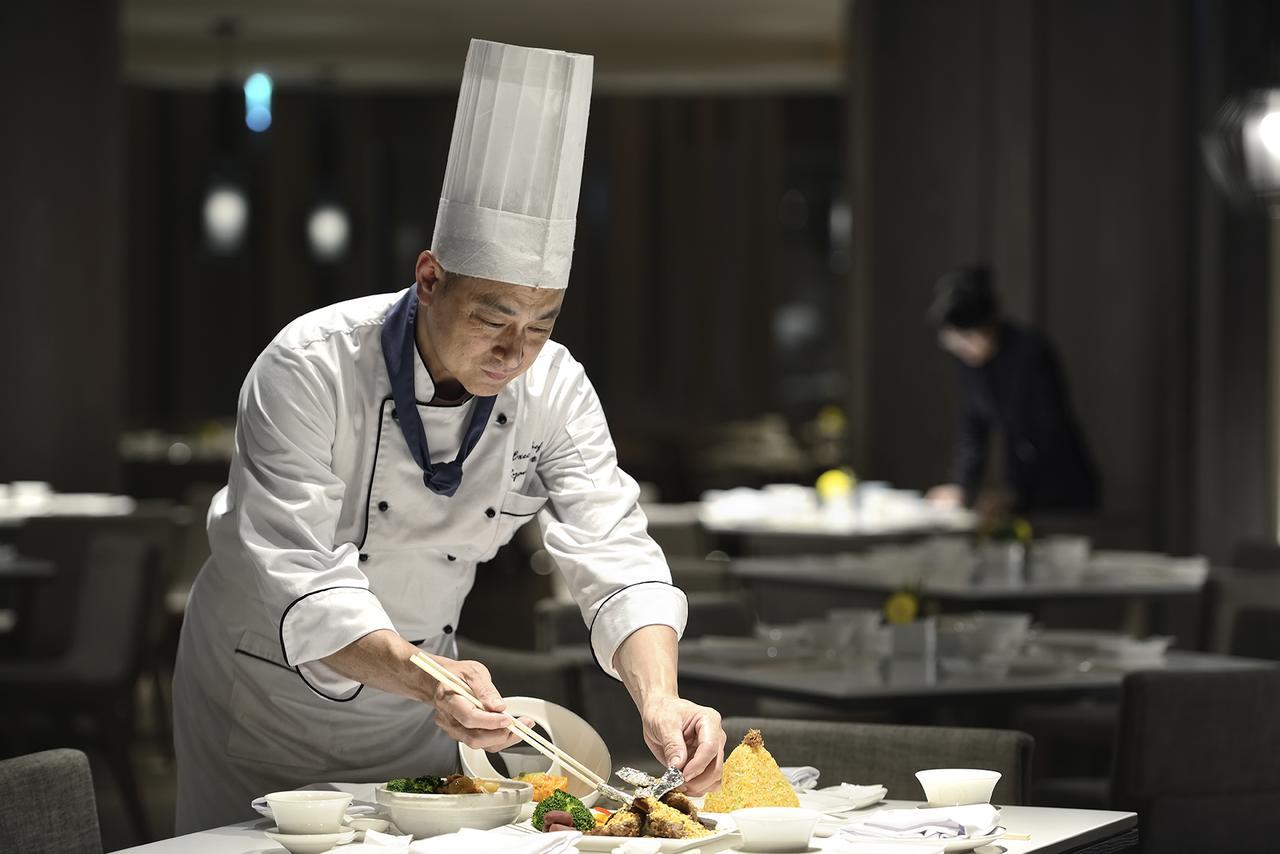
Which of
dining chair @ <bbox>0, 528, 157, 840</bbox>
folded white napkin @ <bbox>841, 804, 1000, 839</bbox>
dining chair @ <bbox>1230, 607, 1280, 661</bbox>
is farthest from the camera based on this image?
dining chair @ <bbox>0, 528, 157, 840</bbox>

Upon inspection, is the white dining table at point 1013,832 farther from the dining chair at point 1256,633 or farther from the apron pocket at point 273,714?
the dining chair at point 1256,633

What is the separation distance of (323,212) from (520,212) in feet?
33.0

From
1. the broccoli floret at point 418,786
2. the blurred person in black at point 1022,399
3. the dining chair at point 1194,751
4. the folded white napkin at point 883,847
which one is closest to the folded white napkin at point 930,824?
the folded white napkin at point 883,847

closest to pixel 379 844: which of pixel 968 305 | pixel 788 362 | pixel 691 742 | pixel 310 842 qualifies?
pixel 310 842

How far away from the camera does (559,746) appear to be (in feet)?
7.30

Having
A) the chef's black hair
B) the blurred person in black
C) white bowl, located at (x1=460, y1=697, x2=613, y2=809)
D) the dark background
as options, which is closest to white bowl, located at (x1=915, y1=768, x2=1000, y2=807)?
white bowl, located at (x1=460, y1=697, x2=613, y2=809)

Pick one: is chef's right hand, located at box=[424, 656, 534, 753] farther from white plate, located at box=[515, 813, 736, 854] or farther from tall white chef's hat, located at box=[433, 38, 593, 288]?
tall white chef's hat, located at box=[433, 38, 593, 288]

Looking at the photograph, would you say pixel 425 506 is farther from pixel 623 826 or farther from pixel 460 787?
pixel 623 826

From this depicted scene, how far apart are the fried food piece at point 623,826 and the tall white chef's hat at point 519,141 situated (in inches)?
27.4

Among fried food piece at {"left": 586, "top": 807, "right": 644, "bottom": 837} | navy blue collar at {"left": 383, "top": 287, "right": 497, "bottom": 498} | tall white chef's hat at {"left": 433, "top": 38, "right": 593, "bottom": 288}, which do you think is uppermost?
tall white chef's hat at {"left": 433, "top": 38, "right": 593, "bottom": 288}

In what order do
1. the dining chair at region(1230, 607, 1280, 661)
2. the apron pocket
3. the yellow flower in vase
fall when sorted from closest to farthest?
the apron pocket
the yellow flower in vase
the dining chair at region(1230, 607, 1280, 661)

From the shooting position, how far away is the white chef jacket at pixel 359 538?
2156mm

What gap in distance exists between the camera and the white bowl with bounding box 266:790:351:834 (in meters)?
1.85

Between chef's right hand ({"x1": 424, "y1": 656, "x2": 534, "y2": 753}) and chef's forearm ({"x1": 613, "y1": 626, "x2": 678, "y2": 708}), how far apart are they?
26 centimetres
